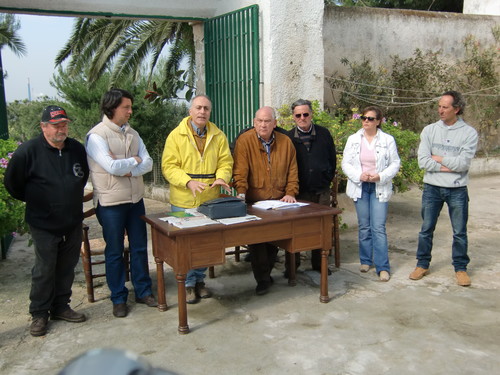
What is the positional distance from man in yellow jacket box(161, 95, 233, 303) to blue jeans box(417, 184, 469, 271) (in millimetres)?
2015

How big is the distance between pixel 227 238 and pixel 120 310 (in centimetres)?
115

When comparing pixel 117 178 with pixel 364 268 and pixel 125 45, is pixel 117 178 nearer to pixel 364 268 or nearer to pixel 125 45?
pixel 364 268

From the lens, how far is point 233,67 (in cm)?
730

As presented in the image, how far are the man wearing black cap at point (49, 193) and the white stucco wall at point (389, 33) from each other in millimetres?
6377

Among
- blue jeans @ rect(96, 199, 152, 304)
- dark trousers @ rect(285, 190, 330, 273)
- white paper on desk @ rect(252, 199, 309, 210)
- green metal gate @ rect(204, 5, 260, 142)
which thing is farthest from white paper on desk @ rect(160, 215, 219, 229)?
green metal gate @ rect(204, 5, 260, 142)

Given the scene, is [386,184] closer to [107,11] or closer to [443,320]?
[443,320]

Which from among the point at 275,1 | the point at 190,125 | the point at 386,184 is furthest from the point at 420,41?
the point at 190,125

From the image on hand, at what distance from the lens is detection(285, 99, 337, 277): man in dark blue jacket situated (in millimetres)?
5168

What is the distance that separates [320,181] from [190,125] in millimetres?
1511

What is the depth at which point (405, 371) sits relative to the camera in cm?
339

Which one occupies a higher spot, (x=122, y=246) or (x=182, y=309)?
(x=122, y=246)

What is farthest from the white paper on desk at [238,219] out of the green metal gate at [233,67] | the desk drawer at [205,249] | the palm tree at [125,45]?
the palm tree at [125,45]

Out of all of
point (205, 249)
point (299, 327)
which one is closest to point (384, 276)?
point (299, 327)

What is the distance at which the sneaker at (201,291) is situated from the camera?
4832 mm
